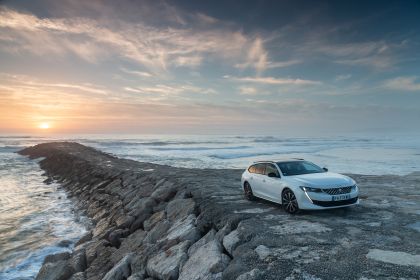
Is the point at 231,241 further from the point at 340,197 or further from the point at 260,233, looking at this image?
the point at 340,197

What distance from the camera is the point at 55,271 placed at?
10.7 metres

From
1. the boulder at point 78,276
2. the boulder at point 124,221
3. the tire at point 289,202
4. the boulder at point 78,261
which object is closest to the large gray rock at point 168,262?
the boulder at point 78,276

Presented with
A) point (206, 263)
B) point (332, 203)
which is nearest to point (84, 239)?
point (206, 263)

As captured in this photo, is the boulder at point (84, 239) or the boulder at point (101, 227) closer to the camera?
the boulder at point (84, 239)

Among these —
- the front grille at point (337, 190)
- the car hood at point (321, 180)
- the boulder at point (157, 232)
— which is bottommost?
the boulder at point (157, 232)

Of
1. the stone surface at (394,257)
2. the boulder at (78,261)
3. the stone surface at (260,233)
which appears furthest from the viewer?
the boulder at (78,261)

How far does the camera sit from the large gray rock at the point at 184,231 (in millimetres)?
10016

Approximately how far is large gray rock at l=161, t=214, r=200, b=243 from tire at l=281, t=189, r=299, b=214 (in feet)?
9.21

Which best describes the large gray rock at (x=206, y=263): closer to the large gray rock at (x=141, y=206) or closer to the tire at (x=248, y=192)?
the tire at (x=248, y=192)

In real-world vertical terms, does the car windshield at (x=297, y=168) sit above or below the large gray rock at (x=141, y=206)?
above

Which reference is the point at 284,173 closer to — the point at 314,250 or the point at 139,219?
the point at 314,250

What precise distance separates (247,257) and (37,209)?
15.7 metres

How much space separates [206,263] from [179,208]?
528cm

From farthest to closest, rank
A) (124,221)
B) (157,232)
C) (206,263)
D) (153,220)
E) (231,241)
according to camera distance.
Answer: (124,221) → (153,220) → (157,232) → (231,241) → (206,263)
